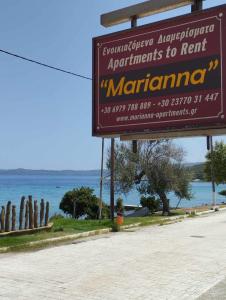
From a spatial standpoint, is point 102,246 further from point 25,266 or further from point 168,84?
point 168,84

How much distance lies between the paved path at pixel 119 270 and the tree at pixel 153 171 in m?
18.6

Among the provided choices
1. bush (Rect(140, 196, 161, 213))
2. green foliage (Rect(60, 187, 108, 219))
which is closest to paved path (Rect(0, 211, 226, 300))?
green foliage (Rect(60, 187, 108, 219))

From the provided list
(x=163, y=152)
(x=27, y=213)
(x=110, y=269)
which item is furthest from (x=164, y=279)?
(x=163, y=152)

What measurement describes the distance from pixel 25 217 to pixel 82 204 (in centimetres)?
1551

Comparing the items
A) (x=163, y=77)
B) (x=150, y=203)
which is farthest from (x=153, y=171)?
(x=163, y=77)

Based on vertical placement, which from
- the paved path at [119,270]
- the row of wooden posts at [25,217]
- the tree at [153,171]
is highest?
the tree at [153,171]

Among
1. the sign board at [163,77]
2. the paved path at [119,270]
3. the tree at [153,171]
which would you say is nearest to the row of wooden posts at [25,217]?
the paved path at [119,270]

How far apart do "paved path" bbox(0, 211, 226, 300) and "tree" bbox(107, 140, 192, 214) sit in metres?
18.6

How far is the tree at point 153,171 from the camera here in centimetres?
3556

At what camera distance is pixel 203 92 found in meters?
10.8

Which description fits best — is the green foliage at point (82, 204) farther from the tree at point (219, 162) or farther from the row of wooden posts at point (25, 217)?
the tree at point (219, 162)

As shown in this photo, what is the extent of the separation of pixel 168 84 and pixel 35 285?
529 centimetres

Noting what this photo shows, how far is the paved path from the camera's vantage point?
884cm

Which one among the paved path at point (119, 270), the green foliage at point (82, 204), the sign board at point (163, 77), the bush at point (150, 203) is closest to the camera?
the paved path at point (119, 270)
